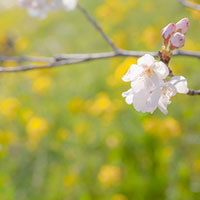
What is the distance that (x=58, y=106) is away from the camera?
14.3 feet

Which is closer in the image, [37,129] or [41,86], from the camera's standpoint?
[37,129]

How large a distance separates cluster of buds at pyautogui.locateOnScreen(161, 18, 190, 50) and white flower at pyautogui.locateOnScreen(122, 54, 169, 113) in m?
0.08

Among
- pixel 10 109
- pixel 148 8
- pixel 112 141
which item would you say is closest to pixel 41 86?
pixel 10 109

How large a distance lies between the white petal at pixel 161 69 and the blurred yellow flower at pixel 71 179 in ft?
6.07

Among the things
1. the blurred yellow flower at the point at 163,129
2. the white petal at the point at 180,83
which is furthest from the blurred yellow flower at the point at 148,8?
the white petal at the point at 180,83

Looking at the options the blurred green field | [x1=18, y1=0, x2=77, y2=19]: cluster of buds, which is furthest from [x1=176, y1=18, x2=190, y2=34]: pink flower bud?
[x1=18, y1=0, x2=77, y2=19]: cluster of buds

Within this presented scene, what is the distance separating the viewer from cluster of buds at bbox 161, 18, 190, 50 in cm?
92

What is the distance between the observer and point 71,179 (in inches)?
103

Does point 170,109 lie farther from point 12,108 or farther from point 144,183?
Answer: point 12,108

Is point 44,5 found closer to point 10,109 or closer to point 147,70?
point 147,70

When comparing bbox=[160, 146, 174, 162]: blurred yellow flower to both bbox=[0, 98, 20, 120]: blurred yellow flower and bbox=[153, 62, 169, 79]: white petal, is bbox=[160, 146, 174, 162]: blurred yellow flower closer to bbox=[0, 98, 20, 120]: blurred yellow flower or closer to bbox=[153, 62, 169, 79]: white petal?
bbox=[153, 62, 169, 79]: white petal

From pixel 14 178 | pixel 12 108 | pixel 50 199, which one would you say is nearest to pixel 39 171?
pixel 14 178

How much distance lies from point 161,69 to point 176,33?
0.12 metres

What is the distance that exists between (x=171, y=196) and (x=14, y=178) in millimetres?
1779
